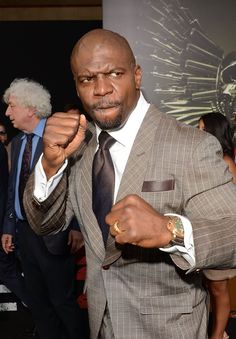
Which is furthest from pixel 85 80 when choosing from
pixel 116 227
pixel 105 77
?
pixel 116 227

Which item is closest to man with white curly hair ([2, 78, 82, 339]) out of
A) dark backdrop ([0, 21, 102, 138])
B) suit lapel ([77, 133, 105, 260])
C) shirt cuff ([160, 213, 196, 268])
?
suit lapel ([77, 133, 105, 260])

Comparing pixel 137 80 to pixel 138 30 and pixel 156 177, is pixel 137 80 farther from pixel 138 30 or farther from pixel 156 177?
pixel 138 30

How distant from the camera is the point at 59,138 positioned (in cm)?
136

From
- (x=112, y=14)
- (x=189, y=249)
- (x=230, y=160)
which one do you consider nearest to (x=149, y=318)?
(x=189, y=249)

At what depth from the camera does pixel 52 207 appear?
1491 millimetres

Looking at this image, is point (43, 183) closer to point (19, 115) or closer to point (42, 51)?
point (19, 115)

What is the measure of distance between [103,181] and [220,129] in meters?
2.13

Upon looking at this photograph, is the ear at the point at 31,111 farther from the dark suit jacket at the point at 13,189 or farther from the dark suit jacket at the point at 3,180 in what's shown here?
the dark suit jacket at the point at 3,180

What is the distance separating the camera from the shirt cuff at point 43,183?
144 cm

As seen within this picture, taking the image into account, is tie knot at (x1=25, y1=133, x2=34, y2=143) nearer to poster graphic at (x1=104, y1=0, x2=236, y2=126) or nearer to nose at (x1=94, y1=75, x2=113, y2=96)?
poster graphic at (x1=104, y1=0, x2=236, y2=126)

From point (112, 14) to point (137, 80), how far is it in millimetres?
3261

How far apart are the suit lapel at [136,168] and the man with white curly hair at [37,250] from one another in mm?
1575

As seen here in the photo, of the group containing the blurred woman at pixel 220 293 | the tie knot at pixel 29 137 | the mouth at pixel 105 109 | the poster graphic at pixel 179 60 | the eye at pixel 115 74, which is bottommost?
the blurred woman at pixel 220 293

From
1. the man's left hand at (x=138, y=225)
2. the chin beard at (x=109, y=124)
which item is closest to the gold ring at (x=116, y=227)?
the man's left hand at (x=138, y=225)
